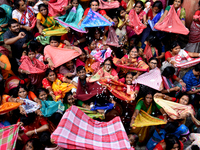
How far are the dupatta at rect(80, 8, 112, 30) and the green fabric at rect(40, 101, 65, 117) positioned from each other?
7.16 feet

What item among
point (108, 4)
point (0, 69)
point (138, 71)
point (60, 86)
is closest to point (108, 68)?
point (138, 71)

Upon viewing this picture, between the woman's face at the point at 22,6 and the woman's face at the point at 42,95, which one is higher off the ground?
the woman's face at the point at 22,6

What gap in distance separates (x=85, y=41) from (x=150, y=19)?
2041 mm

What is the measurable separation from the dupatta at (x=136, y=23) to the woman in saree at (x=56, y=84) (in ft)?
7.85

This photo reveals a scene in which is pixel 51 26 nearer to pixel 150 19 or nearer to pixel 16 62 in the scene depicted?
A: pixel 16 62

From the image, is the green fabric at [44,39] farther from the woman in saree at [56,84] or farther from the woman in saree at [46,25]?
the woman in saree at [56,84]

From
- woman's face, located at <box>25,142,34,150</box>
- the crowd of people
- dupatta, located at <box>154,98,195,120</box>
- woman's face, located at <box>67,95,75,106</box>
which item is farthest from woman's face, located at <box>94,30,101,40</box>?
woman's face, located at <box>25,142,34,150</box>

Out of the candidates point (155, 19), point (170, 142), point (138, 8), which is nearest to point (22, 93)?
point (170, 142)

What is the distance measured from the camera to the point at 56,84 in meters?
4.18

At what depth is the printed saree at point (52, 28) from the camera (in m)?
4.75

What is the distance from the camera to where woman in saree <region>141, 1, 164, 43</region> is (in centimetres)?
490

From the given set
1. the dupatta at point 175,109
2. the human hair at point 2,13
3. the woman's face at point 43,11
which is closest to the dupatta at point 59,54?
the woman's face at point 43,11

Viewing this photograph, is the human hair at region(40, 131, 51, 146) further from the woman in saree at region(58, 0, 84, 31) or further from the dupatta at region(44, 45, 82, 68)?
the woman in saree at region(58, 0, 84, 31)

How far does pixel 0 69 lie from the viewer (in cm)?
406
